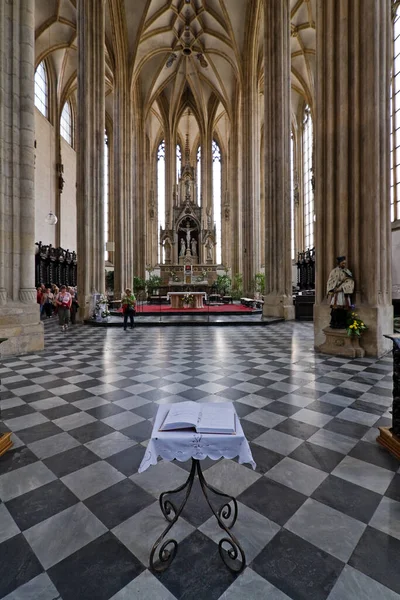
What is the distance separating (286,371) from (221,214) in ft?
98.4

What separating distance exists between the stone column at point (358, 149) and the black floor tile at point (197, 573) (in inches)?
244

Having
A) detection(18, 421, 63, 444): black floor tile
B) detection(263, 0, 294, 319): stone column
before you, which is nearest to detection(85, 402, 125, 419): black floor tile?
detection(18, 421, 63, 444): black floor tile

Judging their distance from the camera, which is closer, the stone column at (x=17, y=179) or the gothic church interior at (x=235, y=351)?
the gothic church interior at (x=235, y=351)

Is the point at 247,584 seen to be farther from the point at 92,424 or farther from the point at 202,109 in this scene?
the point at 202,109

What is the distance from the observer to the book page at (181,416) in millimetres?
1689

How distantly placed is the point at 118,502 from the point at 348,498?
1617 mm

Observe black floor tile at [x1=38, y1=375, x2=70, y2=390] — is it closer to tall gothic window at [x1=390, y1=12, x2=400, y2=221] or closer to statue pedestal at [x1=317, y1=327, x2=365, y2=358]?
statue pedestal at [x1=317, y1=327, x2=365, y2=358]

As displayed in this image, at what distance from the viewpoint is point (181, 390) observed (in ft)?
14.9

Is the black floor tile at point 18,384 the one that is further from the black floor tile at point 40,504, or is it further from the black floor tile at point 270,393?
the black floor tile at point 270,393

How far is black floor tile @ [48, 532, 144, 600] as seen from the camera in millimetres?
1555

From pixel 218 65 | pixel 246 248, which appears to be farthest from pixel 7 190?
pixel 218 65

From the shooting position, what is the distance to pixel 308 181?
26.3 m

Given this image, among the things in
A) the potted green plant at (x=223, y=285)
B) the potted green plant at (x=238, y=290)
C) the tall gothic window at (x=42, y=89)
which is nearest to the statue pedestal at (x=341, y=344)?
the potted green plant at (x=238, y=290)

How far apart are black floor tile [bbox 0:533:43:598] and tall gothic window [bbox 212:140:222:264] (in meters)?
33.6
